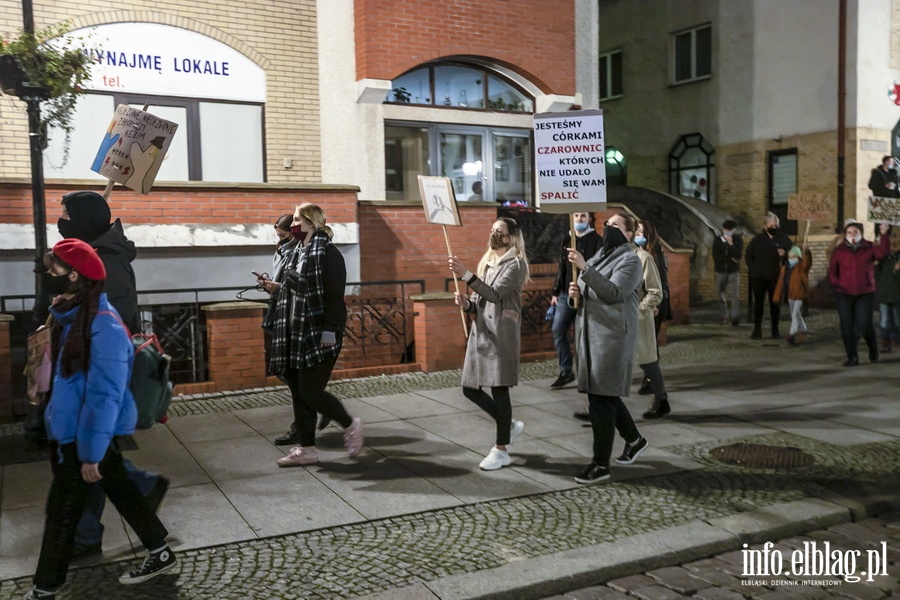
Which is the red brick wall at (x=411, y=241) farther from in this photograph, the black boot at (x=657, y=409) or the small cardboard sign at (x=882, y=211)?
the small cardboard sign at (x=882, y=211)

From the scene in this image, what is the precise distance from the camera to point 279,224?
735cm

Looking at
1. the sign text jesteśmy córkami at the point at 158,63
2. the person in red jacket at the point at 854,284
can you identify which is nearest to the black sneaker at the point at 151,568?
the sign text jesteśmy córkami at the point at 158,63

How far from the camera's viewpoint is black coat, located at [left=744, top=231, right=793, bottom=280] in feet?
43.1

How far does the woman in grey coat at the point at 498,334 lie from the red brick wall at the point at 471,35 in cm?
734

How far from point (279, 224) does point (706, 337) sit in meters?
8.40

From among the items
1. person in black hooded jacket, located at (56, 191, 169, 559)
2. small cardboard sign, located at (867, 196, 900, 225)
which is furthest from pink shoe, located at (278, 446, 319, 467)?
small cardboard sign, located at (867, 196, 900, 225)

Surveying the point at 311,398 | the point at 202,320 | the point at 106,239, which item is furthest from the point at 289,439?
the point at 202,320

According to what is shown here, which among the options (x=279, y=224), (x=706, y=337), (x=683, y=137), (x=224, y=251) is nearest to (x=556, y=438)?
(x=279, y=224)

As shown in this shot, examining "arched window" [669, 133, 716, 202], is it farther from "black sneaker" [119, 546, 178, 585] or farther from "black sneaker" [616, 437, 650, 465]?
"black sneaker" [119, 546, 178, 585]

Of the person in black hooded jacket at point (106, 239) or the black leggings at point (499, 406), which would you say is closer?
the person in black hooded jacket at point (106, 239)

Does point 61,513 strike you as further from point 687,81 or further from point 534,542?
point 687,81

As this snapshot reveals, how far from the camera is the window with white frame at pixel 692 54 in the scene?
932 inches

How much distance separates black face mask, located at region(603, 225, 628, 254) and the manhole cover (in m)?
1.93

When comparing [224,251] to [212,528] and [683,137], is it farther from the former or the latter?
[683,137]
